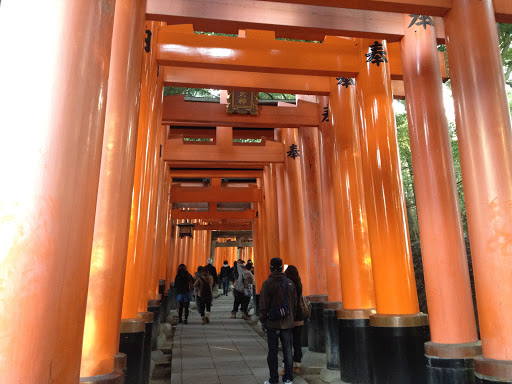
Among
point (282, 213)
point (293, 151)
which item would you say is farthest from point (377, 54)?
point (282, 213)

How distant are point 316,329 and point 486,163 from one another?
4.83m

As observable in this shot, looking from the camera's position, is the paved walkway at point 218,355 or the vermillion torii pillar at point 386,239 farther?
the paved walkway at point 218,355

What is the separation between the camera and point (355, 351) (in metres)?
5.16

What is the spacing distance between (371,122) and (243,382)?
3816mm

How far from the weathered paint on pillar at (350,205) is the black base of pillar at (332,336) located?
2.39 feet

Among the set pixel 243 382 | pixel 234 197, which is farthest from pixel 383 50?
pixel 234 197

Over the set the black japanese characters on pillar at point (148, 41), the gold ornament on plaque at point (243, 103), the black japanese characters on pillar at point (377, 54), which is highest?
the gold ornament on plaque at point (243, 103)

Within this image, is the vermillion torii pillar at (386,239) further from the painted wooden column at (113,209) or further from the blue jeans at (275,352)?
the painted wooden column at (113,209)

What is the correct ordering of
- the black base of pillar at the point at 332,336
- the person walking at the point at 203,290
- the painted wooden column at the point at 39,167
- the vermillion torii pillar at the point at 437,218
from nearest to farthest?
the painted wooden column at the point at 39,167 < the vermillion torii pillar at the point at 437,218 < the black base of pillar at the point at 332,336 < the person walking at the point at 203,290

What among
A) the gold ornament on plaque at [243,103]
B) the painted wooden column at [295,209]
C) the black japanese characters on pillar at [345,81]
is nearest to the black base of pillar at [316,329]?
the painted wooden column at [295,209]

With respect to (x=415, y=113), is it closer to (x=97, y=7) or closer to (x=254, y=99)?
(x=97, y=7)

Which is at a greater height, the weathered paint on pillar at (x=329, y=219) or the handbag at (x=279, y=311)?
the weathered paint on pillar at (x=329, y=219)

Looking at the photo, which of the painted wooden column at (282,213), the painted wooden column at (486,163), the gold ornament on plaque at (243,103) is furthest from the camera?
the painted wooden column at (282,213)

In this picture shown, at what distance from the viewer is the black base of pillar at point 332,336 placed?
601 centimetres
